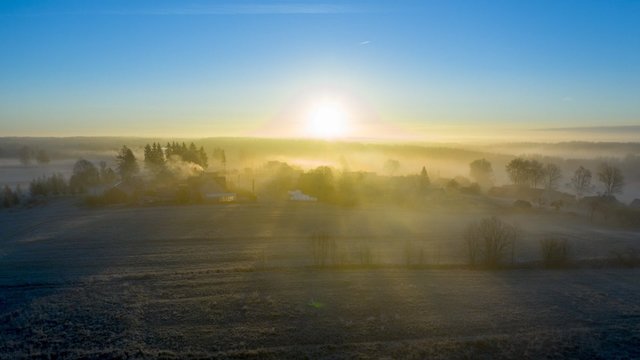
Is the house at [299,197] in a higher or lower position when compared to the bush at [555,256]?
higher

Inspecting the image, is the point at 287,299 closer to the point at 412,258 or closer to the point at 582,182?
the point at 412,258

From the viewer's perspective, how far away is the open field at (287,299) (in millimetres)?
17016

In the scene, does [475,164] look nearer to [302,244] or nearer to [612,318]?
[302,244]

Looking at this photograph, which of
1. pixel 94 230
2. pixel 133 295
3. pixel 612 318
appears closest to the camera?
pixel 612 318

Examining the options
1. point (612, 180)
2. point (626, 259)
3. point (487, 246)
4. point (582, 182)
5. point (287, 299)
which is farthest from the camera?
point (582, 182)

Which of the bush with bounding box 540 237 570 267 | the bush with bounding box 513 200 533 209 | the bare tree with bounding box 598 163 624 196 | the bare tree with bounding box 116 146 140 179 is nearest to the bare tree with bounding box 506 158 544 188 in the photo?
the bare tree with bounding box 598 163 624 196

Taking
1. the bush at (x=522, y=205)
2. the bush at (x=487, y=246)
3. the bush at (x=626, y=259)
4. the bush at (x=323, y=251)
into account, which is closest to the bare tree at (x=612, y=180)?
the bush at (x=522, y=205)

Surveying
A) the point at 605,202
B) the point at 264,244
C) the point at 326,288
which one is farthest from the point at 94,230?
the point at 605,202

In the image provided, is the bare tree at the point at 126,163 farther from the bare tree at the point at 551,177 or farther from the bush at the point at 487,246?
the bare tree at the point at 551,177

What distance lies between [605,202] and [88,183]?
230ft

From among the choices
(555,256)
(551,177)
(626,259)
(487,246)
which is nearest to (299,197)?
(487,246)

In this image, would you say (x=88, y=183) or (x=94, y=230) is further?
(x=88, y=183)

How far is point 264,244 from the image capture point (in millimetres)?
32312

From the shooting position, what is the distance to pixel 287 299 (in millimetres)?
21359
